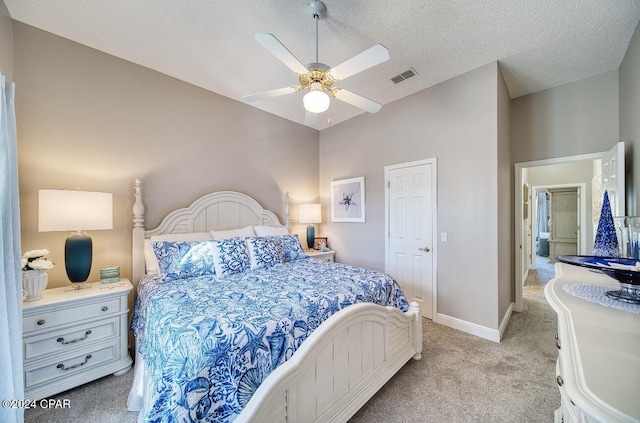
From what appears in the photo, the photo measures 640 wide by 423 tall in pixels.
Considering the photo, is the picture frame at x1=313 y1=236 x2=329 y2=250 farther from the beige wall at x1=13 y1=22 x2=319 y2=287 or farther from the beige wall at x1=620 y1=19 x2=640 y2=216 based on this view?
the beige wall at x1=620 y1=19 x2=640 y2=216

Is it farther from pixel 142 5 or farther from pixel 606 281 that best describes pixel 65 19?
pixel 606 281

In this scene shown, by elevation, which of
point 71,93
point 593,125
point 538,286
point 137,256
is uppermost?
point 71,93

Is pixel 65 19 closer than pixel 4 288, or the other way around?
pixel 4 288

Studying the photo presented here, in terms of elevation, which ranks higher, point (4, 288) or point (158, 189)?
point (158, 189)

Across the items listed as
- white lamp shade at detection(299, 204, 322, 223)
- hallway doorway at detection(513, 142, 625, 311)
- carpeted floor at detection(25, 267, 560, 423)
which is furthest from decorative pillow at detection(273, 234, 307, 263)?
hallway doorway at detection(513, 142, 625, 311)

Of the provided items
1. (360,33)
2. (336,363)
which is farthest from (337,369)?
(360,33)

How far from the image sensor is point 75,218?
200cm

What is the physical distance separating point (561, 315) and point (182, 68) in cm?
371

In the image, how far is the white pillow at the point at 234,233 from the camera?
2952mm

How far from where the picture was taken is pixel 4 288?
51.6 inches

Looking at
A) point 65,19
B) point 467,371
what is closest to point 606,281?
point 467,371

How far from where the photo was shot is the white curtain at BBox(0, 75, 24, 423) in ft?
4.28

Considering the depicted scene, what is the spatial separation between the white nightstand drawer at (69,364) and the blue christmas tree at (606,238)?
156 inches

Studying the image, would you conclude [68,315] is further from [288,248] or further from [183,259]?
[288,248]
